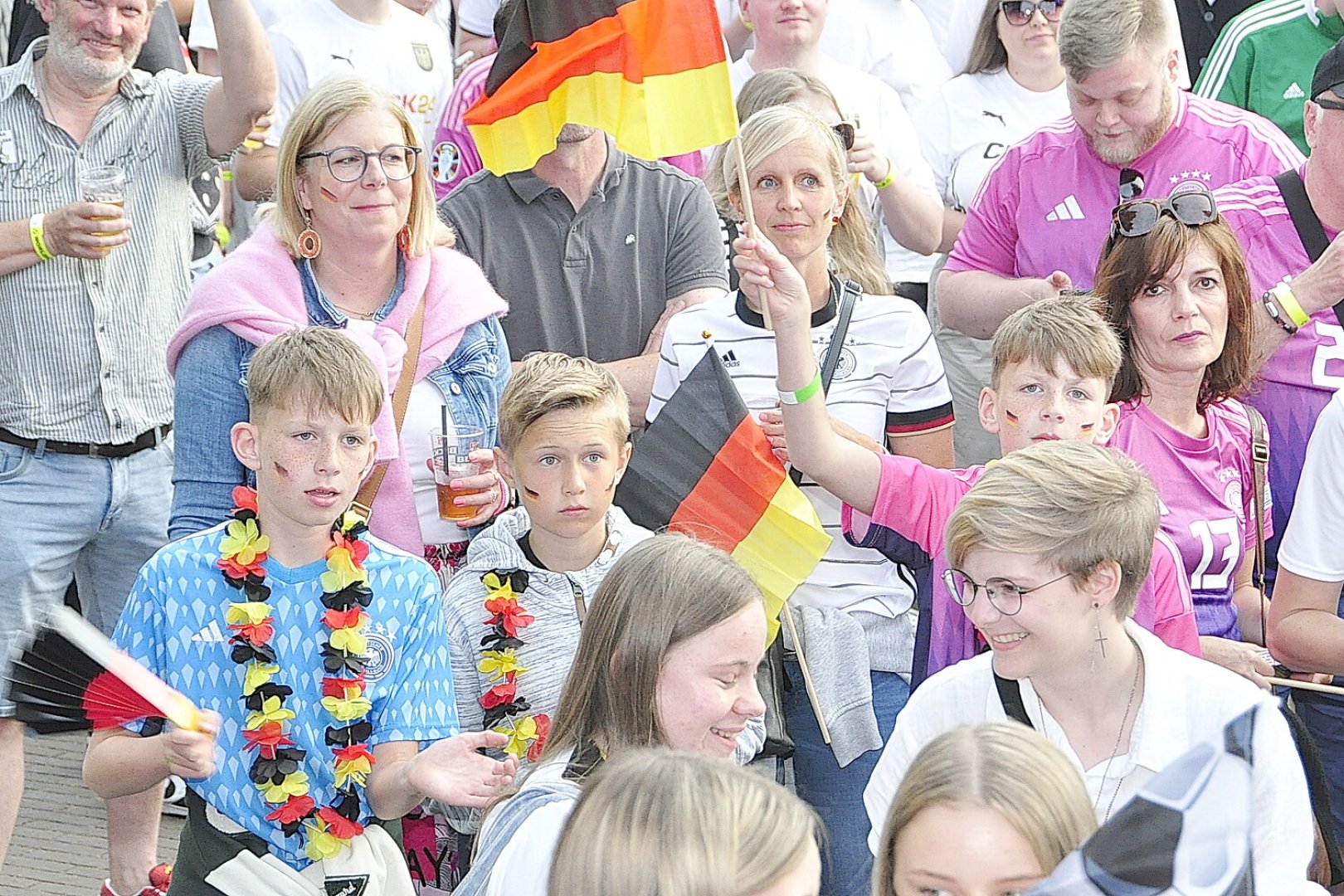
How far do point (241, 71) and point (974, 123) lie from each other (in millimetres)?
2705

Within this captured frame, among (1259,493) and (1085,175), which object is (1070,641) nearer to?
(1259,493)

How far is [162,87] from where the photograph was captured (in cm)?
514

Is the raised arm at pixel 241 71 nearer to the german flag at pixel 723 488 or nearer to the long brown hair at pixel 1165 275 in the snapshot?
the german flag at pixel 723 488

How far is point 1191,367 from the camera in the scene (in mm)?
4168

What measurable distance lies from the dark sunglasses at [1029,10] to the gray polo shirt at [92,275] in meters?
2.81

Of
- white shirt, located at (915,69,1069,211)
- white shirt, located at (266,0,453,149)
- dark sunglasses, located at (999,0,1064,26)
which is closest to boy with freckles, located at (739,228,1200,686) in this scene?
white shirt, located at (915,69,1069,211)

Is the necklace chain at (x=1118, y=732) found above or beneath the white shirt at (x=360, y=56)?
beneath

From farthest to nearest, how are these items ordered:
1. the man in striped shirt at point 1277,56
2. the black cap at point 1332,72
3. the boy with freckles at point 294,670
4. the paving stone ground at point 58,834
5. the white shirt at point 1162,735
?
the man in striped shirt at point 1277,56 < the paving stone ground at point 58,834 < the black cap at point 1332,72 < the boy with freckles at point 294,670 < the white shirt at point 1162,735

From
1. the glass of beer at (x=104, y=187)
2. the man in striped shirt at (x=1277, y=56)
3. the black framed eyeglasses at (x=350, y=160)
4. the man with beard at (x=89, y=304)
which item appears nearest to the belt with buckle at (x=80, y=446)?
the man with beard at (x=89, y=304)

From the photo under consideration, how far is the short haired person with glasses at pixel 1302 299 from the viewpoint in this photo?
436 centimetres

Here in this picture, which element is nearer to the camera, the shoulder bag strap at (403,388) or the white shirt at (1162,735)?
the white shirt at (1162,735)

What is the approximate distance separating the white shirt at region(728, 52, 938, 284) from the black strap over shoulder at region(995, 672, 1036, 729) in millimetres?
2911

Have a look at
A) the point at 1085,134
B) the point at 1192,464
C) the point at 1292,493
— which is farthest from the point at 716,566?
the point at 1085,134

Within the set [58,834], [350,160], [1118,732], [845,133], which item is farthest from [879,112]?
[58,834]
